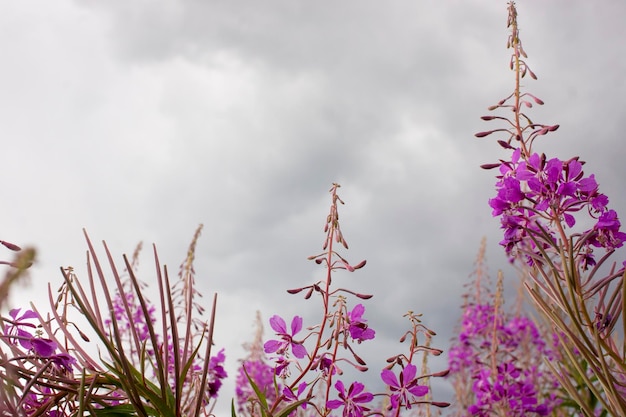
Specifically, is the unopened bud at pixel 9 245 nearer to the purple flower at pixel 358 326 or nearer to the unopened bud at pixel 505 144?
the purple flower at pixel 358 326

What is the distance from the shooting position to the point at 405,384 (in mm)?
1807

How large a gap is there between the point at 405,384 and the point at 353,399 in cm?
17

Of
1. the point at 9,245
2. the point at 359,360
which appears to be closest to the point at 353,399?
the point at 359,360

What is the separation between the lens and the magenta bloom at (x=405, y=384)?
1.80 meters

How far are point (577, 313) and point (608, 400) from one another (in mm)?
294

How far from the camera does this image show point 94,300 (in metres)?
1.45

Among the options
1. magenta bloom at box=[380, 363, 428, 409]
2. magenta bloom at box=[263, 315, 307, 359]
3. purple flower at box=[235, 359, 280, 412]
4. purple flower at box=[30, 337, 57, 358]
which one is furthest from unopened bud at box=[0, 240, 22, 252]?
purple flower at box=[235, 359, 280, 412]

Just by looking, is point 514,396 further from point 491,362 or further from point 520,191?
point 520,191

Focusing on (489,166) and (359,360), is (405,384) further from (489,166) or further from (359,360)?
(489,166)

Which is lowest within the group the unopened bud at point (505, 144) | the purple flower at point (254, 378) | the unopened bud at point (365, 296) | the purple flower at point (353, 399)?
the purple flower at point (353, 399)

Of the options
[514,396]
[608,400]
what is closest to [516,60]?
[608,400]

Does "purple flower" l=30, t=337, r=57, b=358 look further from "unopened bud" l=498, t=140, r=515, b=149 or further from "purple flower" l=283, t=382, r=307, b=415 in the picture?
"unopened bud" l=498, t=140, r=515, b=149

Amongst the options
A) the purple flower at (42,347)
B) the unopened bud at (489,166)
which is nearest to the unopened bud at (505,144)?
the unopened bud at (489,166)

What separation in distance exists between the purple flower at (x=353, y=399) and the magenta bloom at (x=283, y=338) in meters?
0.18
